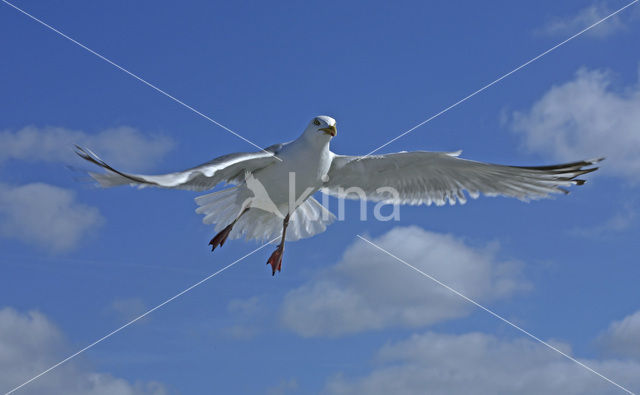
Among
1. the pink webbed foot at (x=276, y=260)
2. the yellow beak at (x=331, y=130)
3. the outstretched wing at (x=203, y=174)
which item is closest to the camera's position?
the outstretched wing at (x=203, y=174)

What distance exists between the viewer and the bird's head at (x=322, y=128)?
7242 mm

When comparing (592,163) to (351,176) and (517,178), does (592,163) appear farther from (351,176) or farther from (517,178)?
(351,176)

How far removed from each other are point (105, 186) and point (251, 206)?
269 cm

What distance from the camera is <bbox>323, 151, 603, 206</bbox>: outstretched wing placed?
7316 mm

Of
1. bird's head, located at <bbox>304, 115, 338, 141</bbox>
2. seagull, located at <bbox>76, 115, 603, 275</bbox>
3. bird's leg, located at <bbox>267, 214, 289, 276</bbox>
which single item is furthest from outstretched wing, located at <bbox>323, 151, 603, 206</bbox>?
bird's leg, located at <bbox>267, 214, 289, 276</bbox>

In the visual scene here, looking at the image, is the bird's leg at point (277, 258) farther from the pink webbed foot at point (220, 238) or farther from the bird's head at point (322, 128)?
the bird's head at point (322, 128)

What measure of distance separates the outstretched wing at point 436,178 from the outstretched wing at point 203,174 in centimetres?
103

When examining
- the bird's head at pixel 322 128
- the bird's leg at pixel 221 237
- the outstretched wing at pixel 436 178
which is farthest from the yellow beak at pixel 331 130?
the bird's leg at pixel 221 237

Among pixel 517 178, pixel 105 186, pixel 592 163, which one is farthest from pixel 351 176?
pixel 105 186

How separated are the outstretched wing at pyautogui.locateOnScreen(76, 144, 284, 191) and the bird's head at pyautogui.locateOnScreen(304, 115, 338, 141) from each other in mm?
466

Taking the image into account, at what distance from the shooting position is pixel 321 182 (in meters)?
7.68

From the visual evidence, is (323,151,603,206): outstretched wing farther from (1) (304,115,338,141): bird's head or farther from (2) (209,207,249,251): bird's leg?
(2) (209,207,249,251): bird's leg

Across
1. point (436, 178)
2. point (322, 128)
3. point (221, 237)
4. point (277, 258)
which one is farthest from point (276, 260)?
point (436, 178)

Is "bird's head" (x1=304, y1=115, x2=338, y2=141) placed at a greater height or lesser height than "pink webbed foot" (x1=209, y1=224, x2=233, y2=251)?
greater
